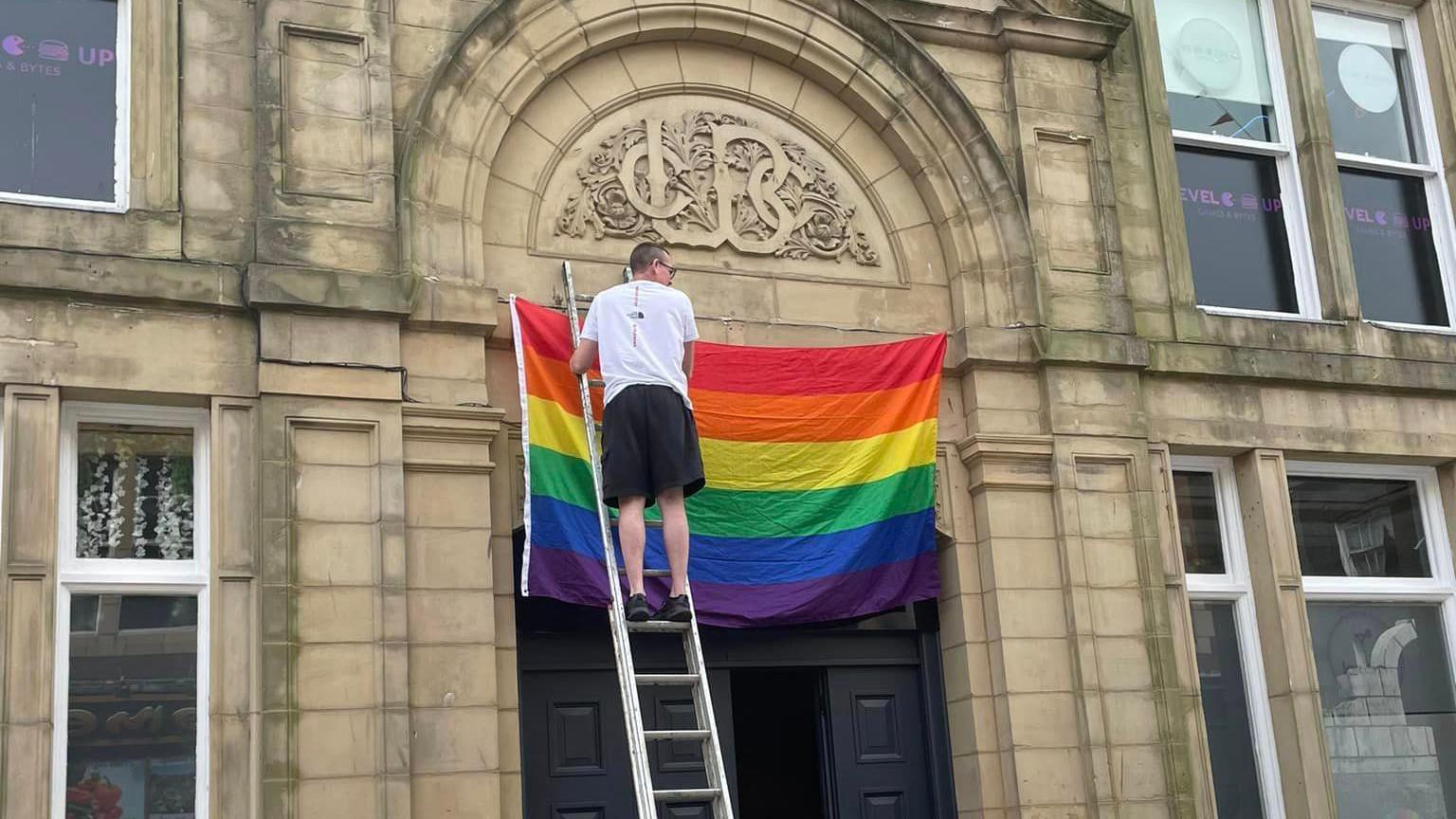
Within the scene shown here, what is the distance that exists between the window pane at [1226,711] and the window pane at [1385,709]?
0.61m

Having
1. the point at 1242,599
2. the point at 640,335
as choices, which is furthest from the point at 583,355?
the point at 1242,599

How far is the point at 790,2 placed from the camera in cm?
1024

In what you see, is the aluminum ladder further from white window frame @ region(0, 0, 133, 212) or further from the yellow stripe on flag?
white window frame @ region(0, 0, 133, 212)

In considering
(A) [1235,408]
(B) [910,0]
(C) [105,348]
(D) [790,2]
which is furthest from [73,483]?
(A) [1235,408]

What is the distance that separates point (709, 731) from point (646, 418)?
1578mm

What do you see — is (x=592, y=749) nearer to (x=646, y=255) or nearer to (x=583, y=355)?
(x=583, y=355)

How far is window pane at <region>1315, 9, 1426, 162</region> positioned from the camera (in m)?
12.4

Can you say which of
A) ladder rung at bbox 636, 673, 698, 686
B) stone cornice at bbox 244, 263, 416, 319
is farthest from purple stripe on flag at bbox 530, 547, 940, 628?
stone cornice at bbox 244, 263, 416, 319

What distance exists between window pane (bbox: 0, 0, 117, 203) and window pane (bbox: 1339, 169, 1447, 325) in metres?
8.59

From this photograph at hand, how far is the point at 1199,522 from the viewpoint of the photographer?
10836 mm

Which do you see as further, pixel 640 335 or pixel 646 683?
pixel 640 335

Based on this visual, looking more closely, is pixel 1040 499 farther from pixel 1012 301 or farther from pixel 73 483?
pixel 73 483

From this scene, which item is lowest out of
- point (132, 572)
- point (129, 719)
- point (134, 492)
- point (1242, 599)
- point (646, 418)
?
point (129, 719)

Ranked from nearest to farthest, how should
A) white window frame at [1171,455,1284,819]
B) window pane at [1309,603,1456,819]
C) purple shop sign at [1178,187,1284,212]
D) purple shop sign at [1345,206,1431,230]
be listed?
white window frame at [1171,455,1284,819]
window pane at [1309,603,1456,819]
purple shop sign at [1178,187,1284,212]
purple shop sign at [1345,206,1431,230]
